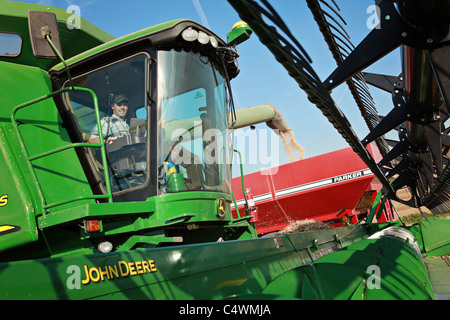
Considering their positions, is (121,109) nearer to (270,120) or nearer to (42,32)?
(42,32)

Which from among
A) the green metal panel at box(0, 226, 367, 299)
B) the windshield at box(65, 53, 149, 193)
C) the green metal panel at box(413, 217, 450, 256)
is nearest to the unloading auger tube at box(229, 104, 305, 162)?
the green metal panel at box(413, 217, 450, 256)

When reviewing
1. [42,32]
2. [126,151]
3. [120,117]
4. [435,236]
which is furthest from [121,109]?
[435,236]

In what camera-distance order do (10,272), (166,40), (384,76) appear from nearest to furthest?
(10,272) < (166,40) < (384,76)

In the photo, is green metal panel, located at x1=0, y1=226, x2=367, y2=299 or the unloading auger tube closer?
green metal panel, located at x1=0, y1=226, x2=367, y2=299

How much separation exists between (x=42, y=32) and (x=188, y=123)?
118 cm

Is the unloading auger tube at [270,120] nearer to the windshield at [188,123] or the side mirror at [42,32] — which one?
the windshield at [188,123]

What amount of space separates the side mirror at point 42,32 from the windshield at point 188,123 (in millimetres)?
806

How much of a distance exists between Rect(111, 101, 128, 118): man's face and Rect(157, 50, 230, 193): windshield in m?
0.28

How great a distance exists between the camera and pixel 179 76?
303cm

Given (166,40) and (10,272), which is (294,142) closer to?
(166,40)

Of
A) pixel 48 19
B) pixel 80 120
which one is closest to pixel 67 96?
pixel 80 120

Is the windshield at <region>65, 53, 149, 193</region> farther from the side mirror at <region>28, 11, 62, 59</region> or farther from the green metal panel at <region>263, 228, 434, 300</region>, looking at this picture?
the green metal panel at <region>263, 228, 434, 300</region>

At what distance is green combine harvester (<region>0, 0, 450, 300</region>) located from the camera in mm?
2342

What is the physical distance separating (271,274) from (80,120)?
1.93 metres
